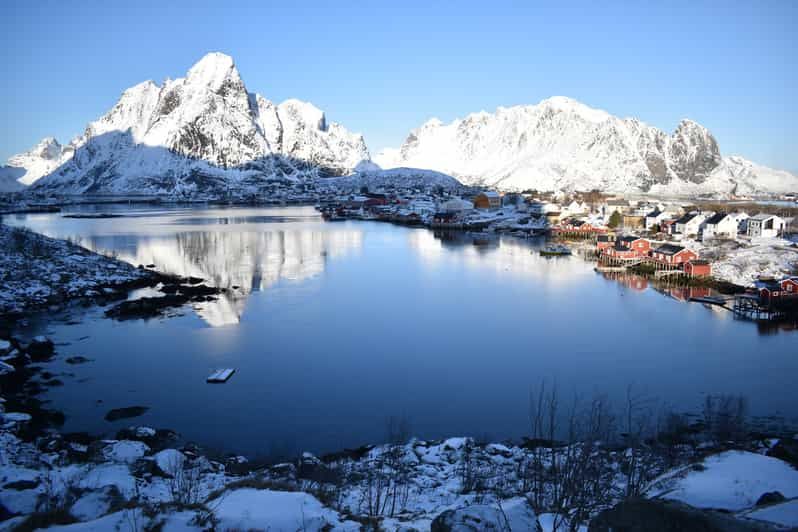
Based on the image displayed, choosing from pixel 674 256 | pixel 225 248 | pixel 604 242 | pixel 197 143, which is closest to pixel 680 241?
pixel 604 242

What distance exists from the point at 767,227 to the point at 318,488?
19495 mm

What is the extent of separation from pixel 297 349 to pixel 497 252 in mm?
12911

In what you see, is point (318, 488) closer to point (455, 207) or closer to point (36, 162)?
point (455, 207)

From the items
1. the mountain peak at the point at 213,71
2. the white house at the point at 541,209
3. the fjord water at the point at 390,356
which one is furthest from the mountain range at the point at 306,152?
the fjord water at the point at 390,356

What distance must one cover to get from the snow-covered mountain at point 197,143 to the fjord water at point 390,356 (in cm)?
5523

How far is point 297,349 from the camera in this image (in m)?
7.76

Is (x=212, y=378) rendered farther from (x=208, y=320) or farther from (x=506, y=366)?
(x=506, y=366)

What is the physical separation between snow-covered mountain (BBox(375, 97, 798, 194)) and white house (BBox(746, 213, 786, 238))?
132 ft

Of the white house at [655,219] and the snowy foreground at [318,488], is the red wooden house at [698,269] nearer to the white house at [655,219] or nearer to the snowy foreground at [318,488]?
the snowy foreground at [318,488]

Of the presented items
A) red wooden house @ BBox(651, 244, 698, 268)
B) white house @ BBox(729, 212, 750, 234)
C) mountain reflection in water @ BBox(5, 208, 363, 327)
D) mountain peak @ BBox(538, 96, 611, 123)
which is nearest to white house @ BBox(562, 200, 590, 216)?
white house @ BBox(729, 212, 750, 234)

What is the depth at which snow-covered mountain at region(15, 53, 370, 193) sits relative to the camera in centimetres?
6650

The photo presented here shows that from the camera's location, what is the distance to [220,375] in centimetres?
657

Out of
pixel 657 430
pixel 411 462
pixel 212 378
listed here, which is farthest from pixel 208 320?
pixel 657 430

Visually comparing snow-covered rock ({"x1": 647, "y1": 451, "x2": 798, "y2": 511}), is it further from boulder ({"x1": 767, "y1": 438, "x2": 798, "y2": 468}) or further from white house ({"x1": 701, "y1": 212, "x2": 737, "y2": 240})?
white house ({"x1": 701, "y1": 212, "x2": 737, "y2": 240})
